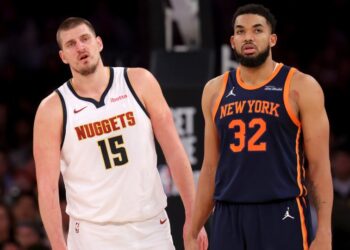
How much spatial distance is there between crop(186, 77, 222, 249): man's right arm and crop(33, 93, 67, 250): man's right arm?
836mm

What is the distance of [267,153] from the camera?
16.0 feet

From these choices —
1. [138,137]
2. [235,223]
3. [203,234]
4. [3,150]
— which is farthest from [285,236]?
[3,150]

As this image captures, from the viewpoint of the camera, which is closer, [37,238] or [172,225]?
[172,225]

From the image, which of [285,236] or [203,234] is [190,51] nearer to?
[203,234]

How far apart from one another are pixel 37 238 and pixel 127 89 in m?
3.21

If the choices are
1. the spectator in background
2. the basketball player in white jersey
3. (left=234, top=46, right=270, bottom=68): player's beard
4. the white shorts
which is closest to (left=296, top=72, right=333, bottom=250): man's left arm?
(left=234, top=46, right=270, bottom=68): player's beard

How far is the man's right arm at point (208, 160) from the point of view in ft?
16.7

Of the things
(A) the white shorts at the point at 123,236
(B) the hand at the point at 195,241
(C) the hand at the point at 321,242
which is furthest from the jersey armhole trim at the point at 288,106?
(A) the white shorts at the point at 123,236

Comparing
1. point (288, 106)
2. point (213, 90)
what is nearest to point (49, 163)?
point (213, 90)

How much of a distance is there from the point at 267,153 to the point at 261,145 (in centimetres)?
5

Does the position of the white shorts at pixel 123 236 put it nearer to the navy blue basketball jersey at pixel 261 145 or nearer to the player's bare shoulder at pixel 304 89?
the navy blue basketball jersey at pixel 261 145

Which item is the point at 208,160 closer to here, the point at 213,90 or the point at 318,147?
the point at 213,90

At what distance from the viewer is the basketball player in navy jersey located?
487 centimetres

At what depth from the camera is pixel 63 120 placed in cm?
555
